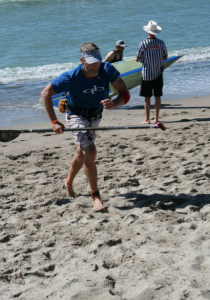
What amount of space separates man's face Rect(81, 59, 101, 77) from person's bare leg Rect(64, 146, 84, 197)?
0.85m

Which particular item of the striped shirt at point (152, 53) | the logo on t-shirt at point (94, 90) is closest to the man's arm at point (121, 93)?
the logo on t-shirt at point (94, 90)

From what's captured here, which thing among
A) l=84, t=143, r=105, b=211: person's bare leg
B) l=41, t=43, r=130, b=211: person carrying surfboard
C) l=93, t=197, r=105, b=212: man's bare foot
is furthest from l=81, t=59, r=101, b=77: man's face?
l=93, t=197, r=105, b=212: man's bare foot

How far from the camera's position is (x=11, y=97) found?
1202 cm

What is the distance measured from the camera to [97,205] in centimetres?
479

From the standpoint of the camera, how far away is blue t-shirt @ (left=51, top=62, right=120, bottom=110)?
4.58 meters

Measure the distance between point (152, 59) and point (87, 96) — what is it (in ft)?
12.5

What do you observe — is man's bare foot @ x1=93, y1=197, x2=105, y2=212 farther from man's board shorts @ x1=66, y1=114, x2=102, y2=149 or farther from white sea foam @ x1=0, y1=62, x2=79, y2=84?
white sea foam @ x1=0, y1=62, x2=79, y2=84

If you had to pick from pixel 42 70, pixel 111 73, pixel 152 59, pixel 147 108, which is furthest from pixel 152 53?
pixel 42 70

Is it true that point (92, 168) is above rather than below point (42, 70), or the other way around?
above

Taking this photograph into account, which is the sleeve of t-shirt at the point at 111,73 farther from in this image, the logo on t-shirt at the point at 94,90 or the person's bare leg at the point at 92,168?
the person's bare leg at the point at 92,168

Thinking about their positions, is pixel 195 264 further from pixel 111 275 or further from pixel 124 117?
pixel 124 117

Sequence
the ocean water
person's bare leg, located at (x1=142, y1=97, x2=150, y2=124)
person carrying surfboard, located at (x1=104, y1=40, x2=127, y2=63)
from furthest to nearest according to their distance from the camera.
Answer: the ocean water, person carrying surfboard, located at (x1=104, y1=40, x2=127, y2=63), person's bare leg, located at (x1=142, y1=97, x2=150, y2=124)

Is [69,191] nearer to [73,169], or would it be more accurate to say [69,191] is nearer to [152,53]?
[73,169]

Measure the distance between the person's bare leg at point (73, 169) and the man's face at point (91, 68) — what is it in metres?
0.85
